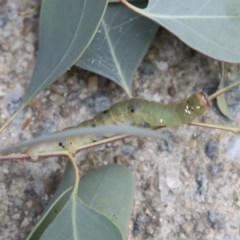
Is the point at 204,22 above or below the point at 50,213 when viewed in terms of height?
Answer: above

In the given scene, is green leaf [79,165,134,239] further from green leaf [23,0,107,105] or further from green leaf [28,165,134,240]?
green leaf [23,0,107,105]

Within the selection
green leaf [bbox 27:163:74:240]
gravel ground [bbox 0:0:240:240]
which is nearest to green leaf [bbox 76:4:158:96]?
gravel ground [bbox 0:0:240:240]

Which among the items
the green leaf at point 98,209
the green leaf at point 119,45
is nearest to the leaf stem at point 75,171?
the green leaf at point 98,209

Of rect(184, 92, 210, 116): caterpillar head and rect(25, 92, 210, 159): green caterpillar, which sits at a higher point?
rect(184, 92, 210, 116): caterpillar head

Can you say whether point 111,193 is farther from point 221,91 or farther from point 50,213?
point 221,91

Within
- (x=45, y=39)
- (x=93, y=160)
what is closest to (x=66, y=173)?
(x=93, y=160)

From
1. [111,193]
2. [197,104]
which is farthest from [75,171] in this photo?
[197,104]

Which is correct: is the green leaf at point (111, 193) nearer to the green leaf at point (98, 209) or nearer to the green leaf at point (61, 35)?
the green leaf at point (98, 209)
